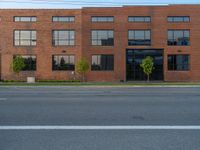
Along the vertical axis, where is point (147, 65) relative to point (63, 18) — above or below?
below

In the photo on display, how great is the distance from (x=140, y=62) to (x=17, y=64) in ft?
56.9

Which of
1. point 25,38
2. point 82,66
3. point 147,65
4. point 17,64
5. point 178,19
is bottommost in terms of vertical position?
point 82,66

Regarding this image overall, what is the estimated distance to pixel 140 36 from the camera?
163ft

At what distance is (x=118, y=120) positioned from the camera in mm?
9977

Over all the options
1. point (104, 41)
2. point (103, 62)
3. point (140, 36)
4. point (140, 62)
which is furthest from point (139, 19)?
point (103, 62)

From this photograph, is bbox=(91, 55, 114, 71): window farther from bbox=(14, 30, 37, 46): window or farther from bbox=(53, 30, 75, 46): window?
bbox=(14, 30, 37, 46): window

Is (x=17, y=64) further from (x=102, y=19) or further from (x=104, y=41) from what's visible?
(x=102, y=19)

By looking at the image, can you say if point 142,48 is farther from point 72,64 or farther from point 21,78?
point 21,78

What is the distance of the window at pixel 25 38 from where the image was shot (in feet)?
167

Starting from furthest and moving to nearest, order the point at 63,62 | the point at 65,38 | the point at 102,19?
the point at 65,38, the point at 63,62, the point at 102,19

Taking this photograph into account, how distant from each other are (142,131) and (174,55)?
140 feet

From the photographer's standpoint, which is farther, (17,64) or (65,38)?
(65,38)

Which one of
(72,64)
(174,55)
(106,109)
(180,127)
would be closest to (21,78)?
(72,64)

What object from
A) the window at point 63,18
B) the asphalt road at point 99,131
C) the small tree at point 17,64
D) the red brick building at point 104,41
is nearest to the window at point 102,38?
the red brick building at point 104,41
